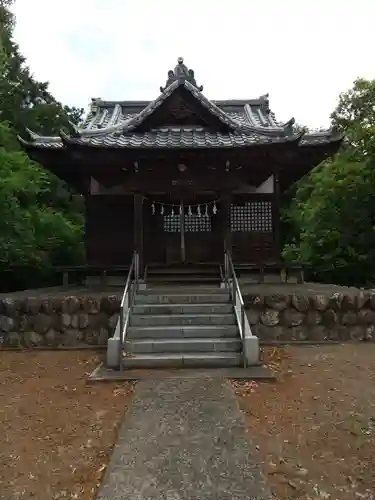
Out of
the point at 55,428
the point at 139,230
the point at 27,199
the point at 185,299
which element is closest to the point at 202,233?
the point at 139,230

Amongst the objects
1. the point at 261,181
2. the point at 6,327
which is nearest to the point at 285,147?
the point at 261,181

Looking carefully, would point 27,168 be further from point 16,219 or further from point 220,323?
point 220,323

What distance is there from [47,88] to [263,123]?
857 inches

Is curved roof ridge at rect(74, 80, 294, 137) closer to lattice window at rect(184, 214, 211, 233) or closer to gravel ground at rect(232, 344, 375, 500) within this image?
lattice window at rect(184, 214, 211, 233)

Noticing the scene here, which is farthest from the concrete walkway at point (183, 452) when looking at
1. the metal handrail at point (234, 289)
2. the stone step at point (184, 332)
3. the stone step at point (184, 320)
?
the stone step at point (184, 320)

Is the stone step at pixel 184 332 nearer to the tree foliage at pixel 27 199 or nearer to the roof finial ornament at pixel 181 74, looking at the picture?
the tree foliage at pixel 27 199

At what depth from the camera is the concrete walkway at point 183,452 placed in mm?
3389

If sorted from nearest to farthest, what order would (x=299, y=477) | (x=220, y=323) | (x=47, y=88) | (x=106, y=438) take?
(x=299, y=477)
(x=106, y=438)
(x=220, y=323)
(x=47, y=88)

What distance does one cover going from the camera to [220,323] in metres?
7.96

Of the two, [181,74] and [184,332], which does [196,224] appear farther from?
[184,332]

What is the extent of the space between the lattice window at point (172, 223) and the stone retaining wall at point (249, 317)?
4.06 m

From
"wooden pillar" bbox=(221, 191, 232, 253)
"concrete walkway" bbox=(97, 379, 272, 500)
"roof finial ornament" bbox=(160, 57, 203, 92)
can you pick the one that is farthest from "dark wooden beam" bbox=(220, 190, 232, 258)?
"concrete walkway" bbox=(97, 379, 272, 500)

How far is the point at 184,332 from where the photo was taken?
25.3 feet

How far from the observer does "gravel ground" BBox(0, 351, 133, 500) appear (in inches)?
142
